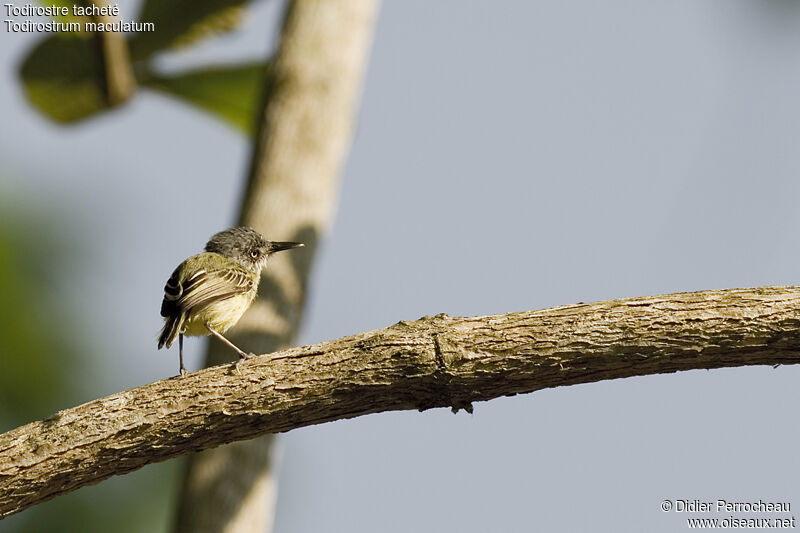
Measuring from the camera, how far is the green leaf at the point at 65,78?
29.5 feet

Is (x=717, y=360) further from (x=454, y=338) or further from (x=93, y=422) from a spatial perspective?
(x=93, y=422)

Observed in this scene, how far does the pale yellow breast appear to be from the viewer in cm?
589

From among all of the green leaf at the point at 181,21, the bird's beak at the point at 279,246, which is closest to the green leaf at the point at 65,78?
the green leaf at the point at 181,21

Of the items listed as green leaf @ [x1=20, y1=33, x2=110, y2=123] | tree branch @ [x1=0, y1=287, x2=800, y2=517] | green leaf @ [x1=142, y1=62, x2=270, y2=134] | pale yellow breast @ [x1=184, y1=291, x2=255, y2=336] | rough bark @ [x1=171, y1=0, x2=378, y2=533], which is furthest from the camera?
green leaf @ [x1=142, y1=62, x2=270, y2=134]

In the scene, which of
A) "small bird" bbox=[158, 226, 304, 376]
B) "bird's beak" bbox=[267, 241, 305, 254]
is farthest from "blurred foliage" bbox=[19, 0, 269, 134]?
"small bird" bbox=[158, 226, 304, 376]

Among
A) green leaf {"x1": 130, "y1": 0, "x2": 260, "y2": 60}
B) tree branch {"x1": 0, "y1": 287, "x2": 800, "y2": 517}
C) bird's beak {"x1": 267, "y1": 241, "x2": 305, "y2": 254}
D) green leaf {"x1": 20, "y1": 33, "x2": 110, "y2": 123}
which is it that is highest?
green leaf {"x1": 130, "y1": 0, "x2": 260, "y2": 60}

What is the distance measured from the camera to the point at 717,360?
14.0 ft

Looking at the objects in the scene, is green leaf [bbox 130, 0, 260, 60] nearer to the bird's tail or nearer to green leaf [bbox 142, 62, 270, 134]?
green leaf [bbox 142, 62, 270, 134]

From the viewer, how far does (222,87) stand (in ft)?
31.5

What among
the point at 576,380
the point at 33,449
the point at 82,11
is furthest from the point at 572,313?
the point at 82,11

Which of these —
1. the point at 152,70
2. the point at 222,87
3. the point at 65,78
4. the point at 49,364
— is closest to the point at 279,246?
the point at 222,87

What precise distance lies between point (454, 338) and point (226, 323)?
2.22 metres

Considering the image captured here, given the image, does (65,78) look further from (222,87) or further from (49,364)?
(49,364)

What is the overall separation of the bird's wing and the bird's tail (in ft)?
0.14
